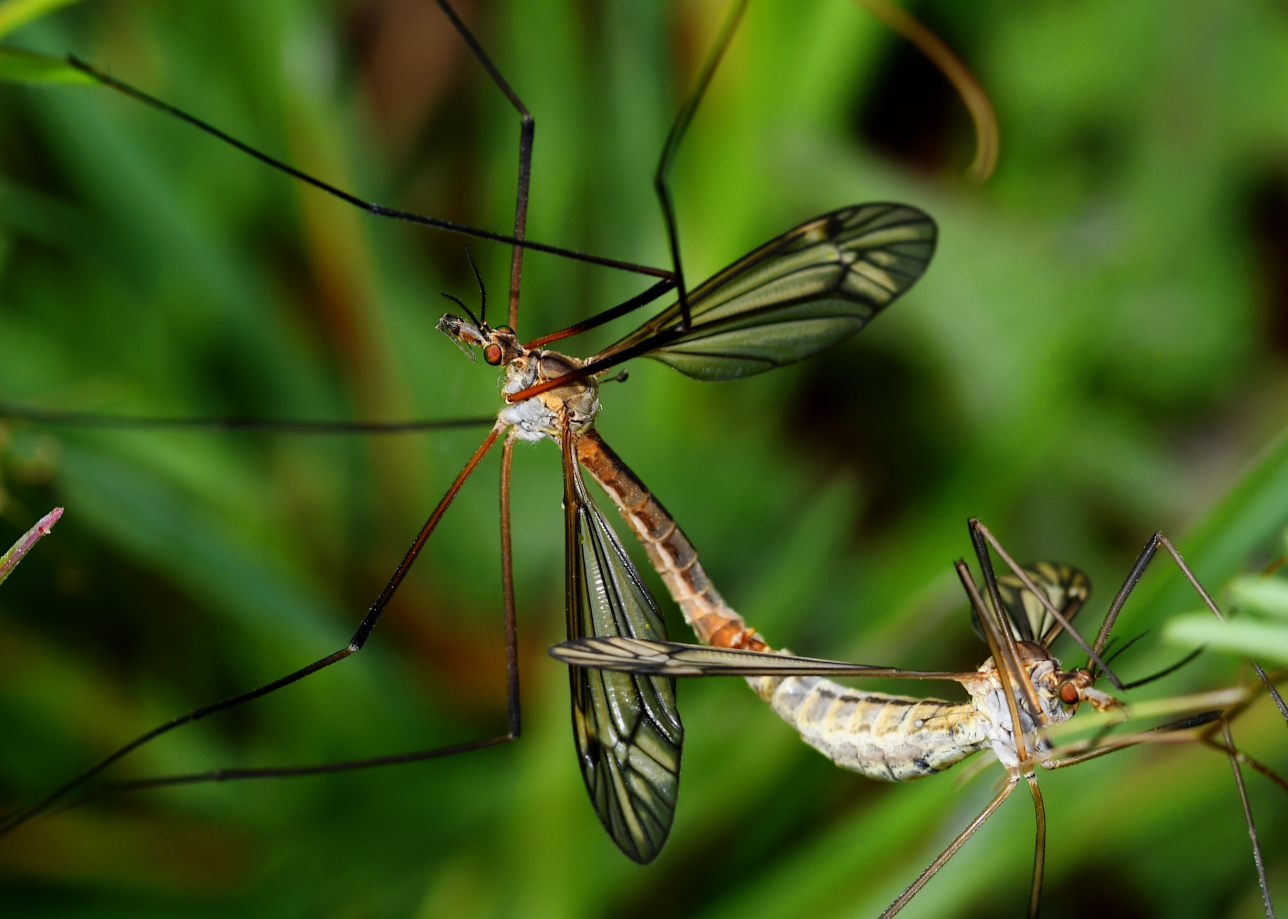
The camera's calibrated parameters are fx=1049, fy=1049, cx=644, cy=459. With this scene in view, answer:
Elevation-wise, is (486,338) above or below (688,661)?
above

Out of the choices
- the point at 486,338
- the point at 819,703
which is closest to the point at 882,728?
the point at 819,703

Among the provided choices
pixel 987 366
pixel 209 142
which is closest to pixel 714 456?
pixel 987 366

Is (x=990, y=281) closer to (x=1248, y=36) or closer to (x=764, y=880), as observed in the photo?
(x=1248, y=36)

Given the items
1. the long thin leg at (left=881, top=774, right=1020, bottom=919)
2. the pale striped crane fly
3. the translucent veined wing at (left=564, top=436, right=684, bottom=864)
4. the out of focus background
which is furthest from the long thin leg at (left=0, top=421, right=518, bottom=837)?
the long thin leg at (left=881, top=774, right=1020, bottom=919)

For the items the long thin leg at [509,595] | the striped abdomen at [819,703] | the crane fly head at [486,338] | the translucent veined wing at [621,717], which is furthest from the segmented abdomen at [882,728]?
the crane fly head at [486,338]

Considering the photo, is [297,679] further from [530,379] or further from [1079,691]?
[1079,691]

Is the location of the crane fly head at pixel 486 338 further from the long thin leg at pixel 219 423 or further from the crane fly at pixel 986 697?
the crane fly at pixel 986 697

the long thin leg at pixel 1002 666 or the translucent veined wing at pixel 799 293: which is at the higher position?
the translucent veined wing at pixel 799 293
